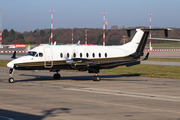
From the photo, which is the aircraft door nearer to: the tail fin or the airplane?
the airplane

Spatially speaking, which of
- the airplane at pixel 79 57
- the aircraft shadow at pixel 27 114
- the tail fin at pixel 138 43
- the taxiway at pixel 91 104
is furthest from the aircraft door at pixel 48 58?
the aircraft shadow at pixel 27 114

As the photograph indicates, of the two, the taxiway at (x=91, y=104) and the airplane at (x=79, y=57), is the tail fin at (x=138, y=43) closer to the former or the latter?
the airplane at (x=79, y=57)

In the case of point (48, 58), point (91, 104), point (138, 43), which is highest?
point (138, 43)

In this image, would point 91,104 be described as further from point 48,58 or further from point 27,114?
point 48,58

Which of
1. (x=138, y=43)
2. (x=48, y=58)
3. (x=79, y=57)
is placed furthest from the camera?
(x=138, y=43)

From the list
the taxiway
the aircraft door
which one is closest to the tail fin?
the aircraft door

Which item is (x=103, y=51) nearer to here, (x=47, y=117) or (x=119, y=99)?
(x=119, y=99)

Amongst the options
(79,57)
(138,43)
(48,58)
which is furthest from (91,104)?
(138,43)

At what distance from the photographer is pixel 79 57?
26.9 metres

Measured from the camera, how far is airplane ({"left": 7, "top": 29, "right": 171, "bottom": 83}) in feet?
82.7

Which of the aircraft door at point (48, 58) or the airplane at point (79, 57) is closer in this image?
the airplane at point (79, 57)

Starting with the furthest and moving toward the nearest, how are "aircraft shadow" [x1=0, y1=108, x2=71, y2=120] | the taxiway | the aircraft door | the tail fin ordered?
1. the tail fin
2. the aircraft door
3. the taxiway
4. "aircraft shadow" [x1=0, y1=108, x2=71, y2=120]

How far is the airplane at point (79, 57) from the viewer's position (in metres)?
25.2

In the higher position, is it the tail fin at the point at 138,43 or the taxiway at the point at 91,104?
the tail fin at the point at 138,43
